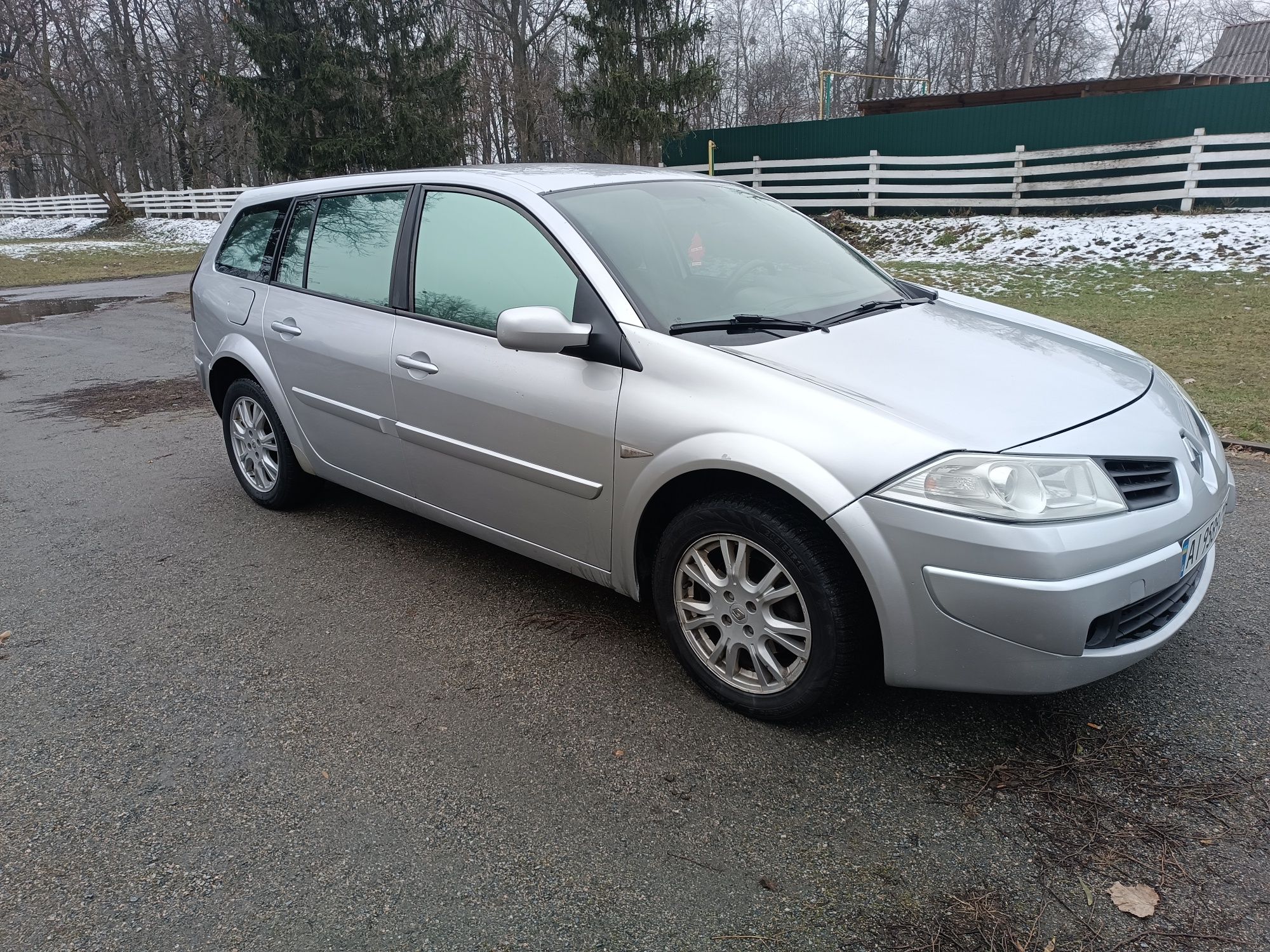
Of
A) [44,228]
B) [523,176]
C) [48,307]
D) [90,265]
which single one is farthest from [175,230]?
[523,176]

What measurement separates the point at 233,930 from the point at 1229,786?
266cm

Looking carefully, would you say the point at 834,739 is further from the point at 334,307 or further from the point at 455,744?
the point at 334,307

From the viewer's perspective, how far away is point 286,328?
15.1 ft

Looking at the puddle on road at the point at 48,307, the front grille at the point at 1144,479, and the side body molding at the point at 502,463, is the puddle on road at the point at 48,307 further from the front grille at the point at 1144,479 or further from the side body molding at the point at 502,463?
the front grille at the point at 1144,479

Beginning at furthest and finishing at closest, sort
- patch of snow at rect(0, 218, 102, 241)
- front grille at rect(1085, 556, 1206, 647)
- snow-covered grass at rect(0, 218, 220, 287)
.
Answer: patch of snow at rect(0, 218, 102, 241)
snow-covered grass at rect(0, 218, 220, 287)
front grille at rect(1085, 556, 1206, 647)

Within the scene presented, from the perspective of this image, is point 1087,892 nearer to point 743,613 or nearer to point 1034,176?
point 743,613

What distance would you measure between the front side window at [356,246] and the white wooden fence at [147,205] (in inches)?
1131

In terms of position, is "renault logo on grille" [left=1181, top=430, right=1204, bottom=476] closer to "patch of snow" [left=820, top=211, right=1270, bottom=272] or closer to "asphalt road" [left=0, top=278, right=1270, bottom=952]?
"asphalt road" [left=0, top=278, right=1270, bottom=952]

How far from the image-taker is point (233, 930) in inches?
90.5

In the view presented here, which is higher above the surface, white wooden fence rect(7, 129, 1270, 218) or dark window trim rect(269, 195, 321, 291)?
white wooden fence rect(7, 129, 1270, 218)

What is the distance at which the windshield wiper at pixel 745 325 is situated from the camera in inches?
128

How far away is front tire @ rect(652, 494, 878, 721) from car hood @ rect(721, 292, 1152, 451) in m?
0.45

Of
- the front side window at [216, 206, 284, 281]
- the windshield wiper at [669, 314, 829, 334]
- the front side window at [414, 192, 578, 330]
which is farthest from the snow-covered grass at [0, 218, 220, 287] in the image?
the windshield wiper at [669, 314, 829, 334]

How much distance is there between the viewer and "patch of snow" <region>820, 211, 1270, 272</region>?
13.9 meters
